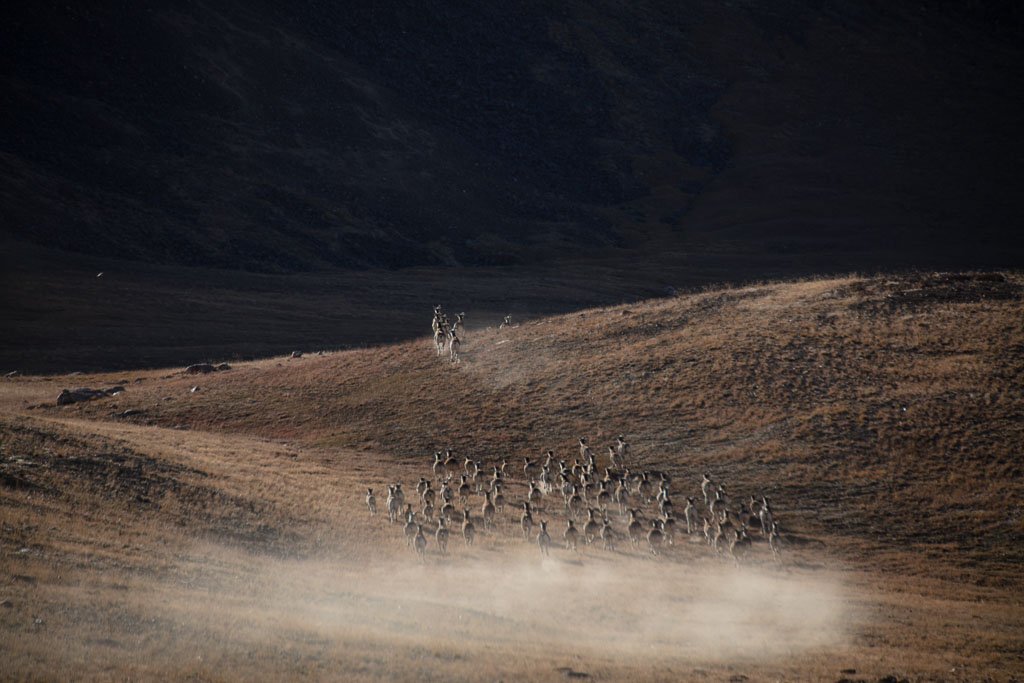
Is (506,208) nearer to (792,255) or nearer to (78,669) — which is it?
(792,255)

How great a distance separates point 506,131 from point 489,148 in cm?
694

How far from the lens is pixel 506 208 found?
13400 cm

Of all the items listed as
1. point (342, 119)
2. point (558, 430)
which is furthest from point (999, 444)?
point (342, 119)

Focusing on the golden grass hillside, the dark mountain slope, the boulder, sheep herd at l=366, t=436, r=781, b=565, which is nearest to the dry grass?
the golden grass hillside

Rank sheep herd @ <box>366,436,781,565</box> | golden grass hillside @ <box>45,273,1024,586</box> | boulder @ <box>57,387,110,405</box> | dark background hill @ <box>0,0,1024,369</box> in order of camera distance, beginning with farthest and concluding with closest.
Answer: dark background hill @ <box>0,0,1024,369</box> < boulder @ <box>57,387,110,405</box> < golden grass hillside @ <box>45,273,1024,586</box> < sheep herd @ <box>366,436,781,565</box>

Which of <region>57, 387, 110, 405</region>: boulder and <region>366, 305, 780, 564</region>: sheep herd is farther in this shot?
<region>57, 387, 110, 405</region>: boulder

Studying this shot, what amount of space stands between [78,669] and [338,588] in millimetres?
7253

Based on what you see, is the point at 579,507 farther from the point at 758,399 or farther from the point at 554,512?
the point at 758,399

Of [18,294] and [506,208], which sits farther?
[506,208]

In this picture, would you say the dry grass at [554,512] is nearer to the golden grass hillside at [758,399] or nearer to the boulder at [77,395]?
the golden grass hillside at [758,399]

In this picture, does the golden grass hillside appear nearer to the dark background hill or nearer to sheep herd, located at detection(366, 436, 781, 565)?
sheep herd, located at detection(366, 436, 781, 565)

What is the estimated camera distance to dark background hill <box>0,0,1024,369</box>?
100250mm

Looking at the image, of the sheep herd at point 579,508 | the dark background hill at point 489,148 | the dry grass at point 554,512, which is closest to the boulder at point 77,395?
the dry grass at point 554,512

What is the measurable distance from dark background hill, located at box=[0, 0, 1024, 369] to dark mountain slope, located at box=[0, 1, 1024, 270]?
1.62ft
